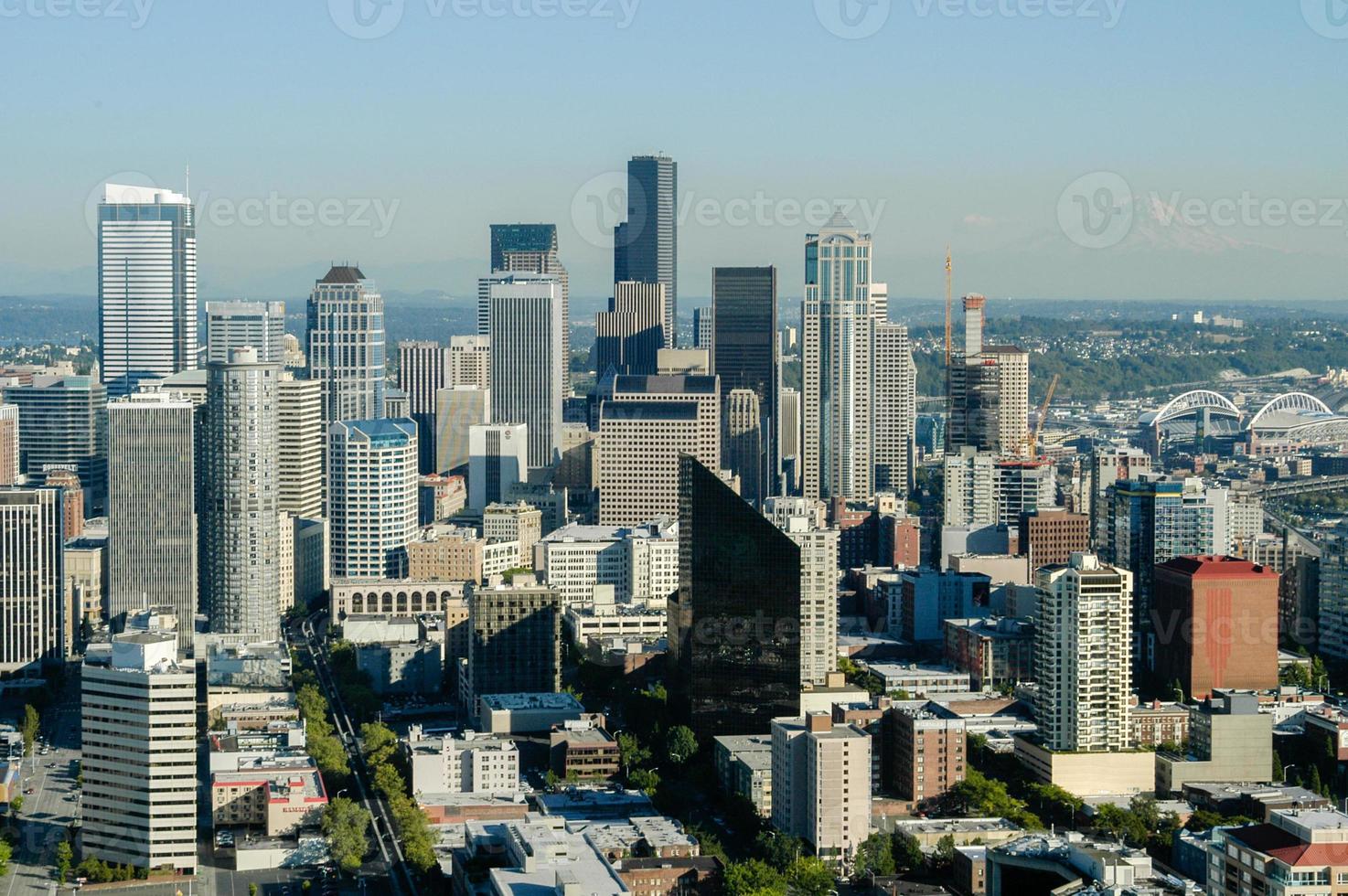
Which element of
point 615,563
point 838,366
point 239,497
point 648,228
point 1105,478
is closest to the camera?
point 239,497

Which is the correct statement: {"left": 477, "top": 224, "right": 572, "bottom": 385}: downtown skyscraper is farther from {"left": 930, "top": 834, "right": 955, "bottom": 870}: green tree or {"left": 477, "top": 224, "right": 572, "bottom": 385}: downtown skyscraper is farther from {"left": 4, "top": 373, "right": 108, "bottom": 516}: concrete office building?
{"left": 930, "top": 834, "right": 955, "bottom": 870}: green tree

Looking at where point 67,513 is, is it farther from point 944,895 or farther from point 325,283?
point 944,895

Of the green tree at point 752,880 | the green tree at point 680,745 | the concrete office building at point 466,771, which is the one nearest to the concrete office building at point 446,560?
the green tree at point 680,745

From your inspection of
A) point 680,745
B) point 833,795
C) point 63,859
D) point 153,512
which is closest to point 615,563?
point 153,512

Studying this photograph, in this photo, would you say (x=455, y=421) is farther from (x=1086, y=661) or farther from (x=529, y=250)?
(x=1086, y=661)

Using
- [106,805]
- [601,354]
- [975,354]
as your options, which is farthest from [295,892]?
[601,354]

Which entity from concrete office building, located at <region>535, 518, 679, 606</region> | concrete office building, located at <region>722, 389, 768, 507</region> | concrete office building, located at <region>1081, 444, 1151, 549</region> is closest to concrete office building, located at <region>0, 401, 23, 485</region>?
concrete office building, located at <region>535, 518, 679, 606</region>
